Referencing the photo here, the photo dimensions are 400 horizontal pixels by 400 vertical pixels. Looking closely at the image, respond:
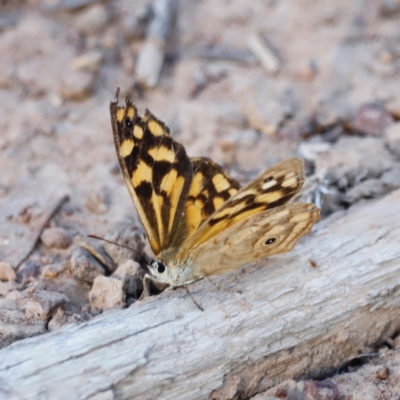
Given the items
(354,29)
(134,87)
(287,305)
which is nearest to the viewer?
(287,305)

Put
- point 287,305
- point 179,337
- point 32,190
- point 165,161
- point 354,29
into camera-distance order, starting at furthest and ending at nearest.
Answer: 1. point 354,29
2. point 32,190
3. point 165,161
4. point 287,305
5. point 179,337

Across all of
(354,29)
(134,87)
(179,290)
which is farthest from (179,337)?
(354,29)

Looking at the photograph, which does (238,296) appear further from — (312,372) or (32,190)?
(32,190)

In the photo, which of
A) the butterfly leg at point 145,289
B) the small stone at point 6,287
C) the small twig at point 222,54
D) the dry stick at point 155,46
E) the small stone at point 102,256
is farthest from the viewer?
the small twig at point 222,54

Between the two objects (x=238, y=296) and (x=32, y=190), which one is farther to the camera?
(x=32, y=190)

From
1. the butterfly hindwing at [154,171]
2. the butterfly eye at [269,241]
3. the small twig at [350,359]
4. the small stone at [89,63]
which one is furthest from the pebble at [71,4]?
the small twig at [350,359]

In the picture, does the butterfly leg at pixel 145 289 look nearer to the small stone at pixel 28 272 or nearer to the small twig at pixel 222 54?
the small stone at pixel 28 272
